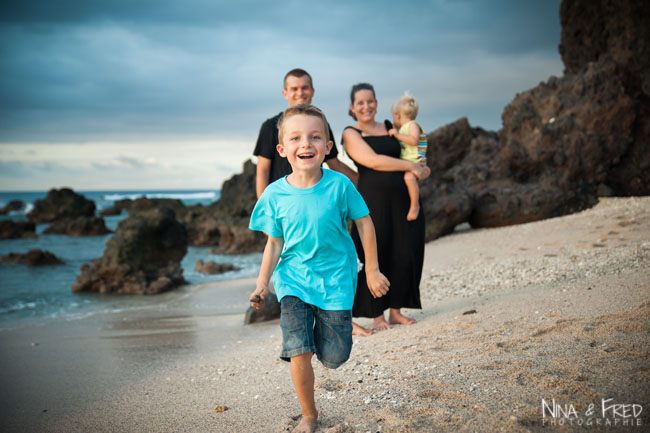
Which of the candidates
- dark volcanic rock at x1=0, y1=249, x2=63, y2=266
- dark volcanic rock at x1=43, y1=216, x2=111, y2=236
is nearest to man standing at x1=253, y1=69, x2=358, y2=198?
dark volcanic rock at x1=0, y1=249, x2=63, y2=266

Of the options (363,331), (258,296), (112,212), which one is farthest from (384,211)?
(112,212)

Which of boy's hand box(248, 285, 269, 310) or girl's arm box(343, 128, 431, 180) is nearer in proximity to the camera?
boy's hand box(248, 285, 269, 310)

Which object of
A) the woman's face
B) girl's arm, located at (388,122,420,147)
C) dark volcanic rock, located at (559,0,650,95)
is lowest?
girl's arm, located at (388,122,420,147)

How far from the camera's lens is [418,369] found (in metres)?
3.13

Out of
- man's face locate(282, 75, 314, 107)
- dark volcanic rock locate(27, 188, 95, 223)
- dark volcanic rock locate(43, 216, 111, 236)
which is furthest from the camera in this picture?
dark volcanic rock locate(27, 188, 95, 223)

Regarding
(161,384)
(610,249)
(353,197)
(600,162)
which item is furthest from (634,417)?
(600,162)

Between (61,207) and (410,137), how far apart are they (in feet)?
112

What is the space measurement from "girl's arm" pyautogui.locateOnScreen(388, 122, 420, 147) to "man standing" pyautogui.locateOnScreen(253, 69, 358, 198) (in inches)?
24.9

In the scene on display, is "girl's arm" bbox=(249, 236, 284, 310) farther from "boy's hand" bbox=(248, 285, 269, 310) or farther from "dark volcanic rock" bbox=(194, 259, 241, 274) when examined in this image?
"dark volcanic rock" bbox=(194, 259, 241, 274)

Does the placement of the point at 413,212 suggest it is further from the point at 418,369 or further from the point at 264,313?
the point at 264,313

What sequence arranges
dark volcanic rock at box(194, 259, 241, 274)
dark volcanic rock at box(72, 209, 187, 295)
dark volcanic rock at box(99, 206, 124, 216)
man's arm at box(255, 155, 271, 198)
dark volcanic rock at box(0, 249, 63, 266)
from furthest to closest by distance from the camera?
dark volcanic rock at box(99, 206, 124, 216) < dark volcanic rock at box(0, 249, 63, 266) < dark volcanic rock at box(194, 259, 241, 274) < dark volcanic rock at box(72, 209, 187, 295) < man's arm at box(255, 155, 271, 198)

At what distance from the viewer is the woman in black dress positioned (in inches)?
177

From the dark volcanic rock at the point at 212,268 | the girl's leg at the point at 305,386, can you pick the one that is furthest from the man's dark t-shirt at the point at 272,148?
the dark volcanic rock at the point at 212,268

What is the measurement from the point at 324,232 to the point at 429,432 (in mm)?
1135
